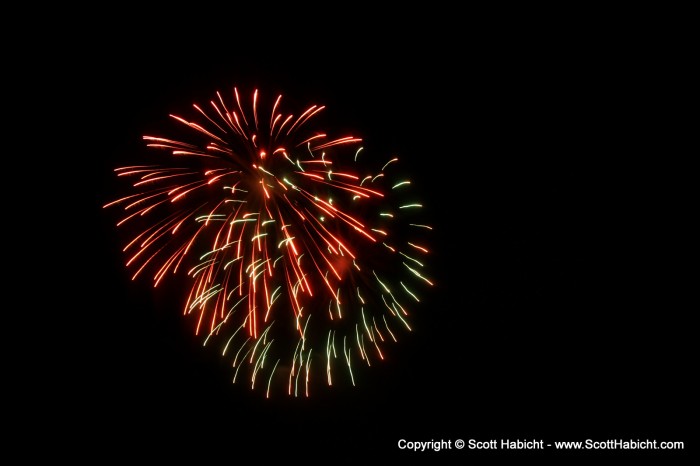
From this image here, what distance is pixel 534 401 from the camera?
13.7 ft

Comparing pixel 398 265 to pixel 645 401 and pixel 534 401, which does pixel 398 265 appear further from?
pixel 645 401

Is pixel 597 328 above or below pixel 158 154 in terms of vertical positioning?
below

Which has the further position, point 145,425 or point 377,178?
point 145,425

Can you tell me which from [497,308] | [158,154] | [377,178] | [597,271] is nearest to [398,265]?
[377,178]

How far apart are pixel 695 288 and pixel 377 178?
3.14m

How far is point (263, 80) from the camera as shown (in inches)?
168

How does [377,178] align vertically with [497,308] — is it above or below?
above

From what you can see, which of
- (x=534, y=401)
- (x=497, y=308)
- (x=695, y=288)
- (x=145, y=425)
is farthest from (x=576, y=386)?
(x=145, y=425)

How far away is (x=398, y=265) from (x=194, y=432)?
2527mm

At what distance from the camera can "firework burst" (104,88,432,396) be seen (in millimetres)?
3717

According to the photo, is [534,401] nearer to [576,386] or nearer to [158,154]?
[576,386]

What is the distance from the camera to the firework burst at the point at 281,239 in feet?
12.2

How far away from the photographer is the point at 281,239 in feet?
12.3

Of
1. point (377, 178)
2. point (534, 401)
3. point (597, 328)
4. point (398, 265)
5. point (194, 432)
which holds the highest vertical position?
point (377, 178)
